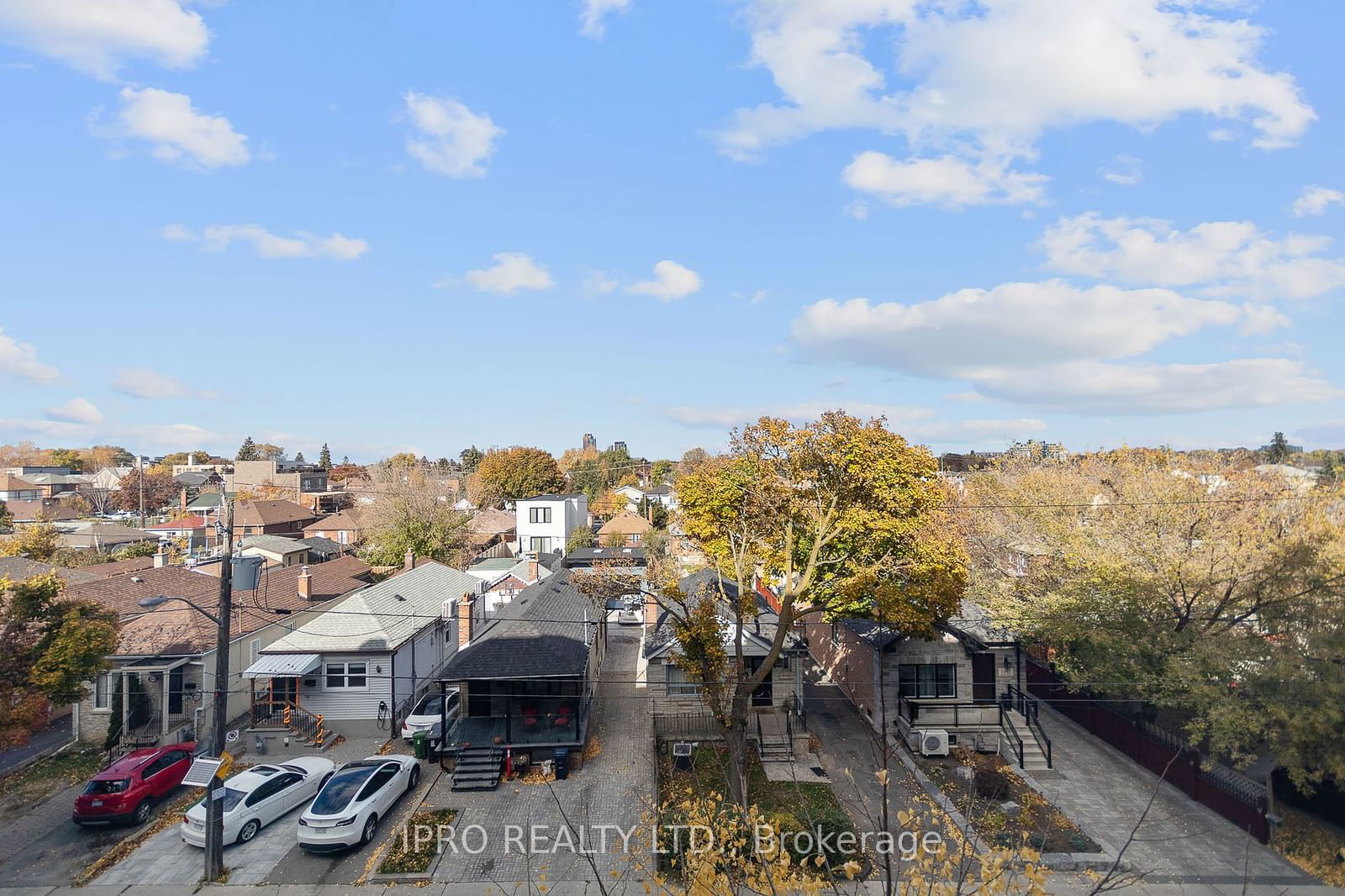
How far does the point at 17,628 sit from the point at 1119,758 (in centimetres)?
3424

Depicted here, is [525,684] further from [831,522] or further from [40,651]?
[40,651]

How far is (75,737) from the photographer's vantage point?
24.3 m

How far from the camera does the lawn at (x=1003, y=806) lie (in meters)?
17.7

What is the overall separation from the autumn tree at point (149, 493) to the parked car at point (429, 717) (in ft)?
317

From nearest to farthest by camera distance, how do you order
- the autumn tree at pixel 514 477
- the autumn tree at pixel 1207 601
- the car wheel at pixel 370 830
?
1. the autumn tree at pixel 1207 601
2. the car wheel at pixel 370 830
3. the autumn tree at pixel 514 477

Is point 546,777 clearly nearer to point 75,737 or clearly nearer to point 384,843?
point 384,843

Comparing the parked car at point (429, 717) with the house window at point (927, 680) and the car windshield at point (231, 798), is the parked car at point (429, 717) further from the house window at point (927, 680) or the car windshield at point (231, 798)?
the house window at point (927, 680)

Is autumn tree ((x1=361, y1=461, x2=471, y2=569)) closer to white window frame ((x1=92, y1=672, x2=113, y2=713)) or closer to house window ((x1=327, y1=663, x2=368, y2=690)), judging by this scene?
house window ((x1=327, y1=663, x2=368, y2=690))

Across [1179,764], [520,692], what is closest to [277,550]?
[520,692]

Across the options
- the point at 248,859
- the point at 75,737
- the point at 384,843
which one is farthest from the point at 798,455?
the point at 75,737

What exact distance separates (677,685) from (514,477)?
68.5 metres

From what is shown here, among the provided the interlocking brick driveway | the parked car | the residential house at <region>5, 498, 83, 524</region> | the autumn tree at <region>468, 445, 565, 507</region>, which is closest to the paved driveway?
the interlocking brick driveway

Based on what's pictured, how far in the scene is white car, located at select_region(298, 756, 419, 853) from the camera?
1725 cm

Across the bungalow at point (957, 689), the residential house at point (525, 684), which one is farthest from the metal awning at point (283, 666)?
the bungalow at point (957, 689)
